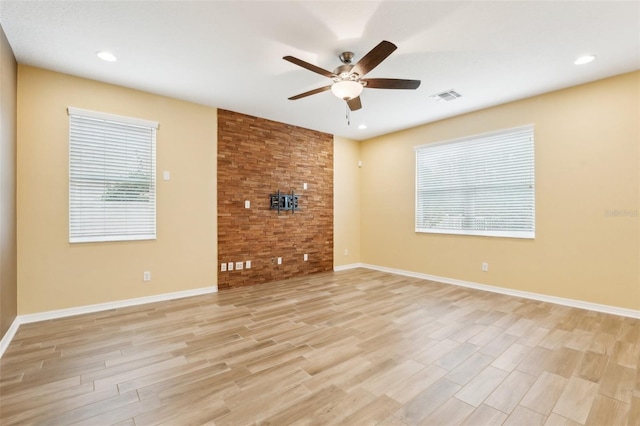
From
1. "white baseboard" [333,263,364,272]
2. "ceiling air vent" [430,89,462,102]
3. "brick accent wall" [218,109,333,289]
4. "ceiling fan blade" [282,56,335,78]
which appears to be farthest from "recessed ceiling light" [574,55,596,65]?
"white baseboard" [333,263,364,272]

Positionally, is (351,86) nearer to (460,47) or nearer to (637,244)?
(460,47)

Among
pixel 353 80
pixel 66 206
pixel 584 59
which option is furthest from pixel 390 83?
pixel 66 206

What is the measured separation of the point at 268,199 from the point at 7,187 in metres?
3.17

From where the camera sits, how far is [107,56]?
3.01 meters

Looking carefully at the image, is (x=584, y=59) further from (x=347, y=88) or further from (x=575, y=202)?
(x=347, y=88)

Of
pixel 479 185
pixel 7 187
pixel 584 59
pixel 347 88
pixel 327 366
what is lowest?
pixel 327 366

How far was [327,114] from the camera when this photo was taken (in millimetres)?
4816

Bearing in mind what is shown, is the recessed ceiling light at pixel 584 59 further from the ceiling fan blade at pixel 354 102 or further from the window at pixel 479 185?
the ceiling fan blade at pixel 354 102

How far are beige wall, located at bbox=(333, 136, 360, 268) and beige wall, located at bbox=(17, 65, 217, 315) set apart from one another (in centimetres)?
260

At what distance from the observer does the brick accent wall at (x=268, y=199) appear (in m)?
4.72

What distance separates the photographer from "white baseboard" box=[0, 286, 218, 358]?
2842 millimetres

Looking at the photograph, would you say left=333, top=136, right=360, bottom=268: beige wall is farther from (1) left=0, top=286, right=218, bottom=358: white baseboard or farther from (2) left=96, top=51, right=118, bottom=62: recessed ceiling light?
(2) left=96, top=51, right=118, bottom=62: recessed ceiling light

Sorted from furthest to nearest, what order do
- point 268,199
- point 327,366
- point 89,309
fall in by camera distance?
point 268,199, point 89,309, point 327,366

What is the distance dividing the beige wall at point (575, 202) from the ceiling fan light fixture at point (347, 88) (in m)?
2.76
